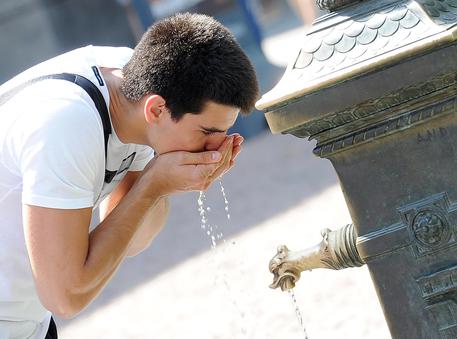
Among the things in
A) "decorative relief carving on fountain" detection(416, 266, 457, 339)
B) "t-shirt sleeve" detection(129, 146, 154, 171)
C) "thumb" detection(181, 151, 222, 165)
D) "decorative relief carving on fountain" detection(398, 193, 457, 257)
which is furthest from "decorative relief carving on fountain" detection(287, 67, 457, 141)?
"t-shirt sleeve" detection(129, 146, 154, 171)

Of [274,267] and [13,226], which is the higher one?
[13,226]

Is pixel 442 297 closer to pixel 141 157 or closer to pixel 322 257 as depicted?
pixel 322 257

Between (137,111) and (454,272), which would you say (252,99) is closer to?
(137,111)

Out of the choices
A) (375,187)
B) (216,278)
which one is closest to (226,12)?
(216,278)

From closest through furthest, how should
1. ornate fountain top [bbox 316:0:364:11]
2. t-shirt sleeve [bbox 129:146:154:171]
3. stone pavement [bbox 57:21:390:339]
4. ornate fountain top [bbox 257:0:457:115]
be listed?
1. ornate fountain top [bbox 257:0:457:115]
2. ornate fountain top [bbox 316:0:364:11]
3. t-shirt sleeve [bbox 129:146:154:171]
4. stone pavement [bbox 57:21:390:339]

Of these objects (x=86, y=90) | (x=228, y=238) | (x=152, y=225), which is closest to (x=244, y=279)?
(x=228, y=238)

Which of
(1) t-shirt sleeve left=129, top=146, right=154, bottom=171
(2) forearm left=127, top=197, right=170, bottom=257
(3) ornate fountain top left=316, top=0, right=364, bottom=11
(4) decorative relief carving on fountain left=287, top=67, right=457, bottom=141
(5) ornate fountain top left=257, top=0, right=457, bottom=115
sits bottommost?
(2) forearm left=127, top=197, right=170, bottom=257

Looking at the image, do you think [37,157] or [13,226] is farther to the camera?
[13,226]

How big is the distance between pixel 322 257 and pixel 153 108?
534mm

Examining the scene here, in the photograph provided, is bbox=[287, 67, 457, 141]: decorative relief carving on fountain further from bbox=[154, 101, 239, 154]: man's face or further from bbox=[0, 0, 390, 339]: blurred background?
bbox=[0, 0, 390, 339]: blurred background

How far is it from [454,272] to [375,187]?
0.20 m

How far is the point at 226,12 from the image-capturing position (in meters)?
9.52

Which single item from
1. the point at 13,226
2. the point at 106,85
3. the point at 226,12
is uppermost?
the point at 106,85

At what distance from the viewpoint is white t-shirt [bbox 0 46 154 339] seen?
7.14 feet
